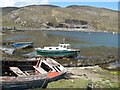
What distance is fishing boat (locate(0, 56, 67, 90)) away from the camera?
39375 mm

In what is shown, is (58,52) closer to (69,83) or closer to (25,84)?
(69,83)

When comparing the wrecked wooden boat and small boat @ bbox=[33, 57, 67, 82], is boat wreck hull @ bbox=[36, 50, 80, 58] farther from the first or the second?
the wrecked wooden boat

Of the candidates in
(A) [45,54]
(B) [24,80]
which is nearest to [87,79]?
(B) [24,80]

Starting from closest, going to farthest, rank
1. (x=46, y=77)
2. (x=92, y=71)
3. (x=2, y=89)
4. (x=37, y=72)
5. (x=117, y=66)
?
(x=2, y=89) → (x=46, y=77) → (x=37, y=72) → (x=92, y=71) → (x=117, y=66)

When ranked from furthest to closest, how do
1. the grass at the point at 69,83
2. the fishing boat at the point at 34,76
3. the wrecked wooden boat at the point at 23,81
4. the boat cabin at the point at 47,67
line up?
the boat cabin at the point at 47,67, the grass at the point at 69,83, the fishing boat at the point at 34,76, the wrecked wooden boat at the point at 23,81

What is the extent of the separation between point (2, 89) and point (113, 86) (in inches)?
581

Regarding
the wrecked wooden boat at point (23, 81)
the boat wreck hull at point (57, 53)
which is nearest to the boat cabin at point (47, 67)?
the wrecked wooden boat at point (23, 81)

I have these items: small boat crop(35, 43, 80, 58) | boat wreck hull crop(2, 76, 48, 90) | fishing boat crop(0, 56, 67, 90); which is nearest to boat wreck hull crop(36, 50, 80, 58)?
small boat crop(35, 43, 80, 58)

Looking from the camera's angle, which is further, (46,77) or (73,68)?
(73,68)

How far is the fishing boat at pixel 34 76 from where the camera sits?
39.4m

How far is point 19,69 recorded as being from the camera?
44.9 m

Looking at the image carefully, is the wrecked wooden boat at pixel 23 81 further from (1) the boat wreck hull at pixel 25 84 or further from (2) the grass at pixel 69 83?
(2) the grass at pixel 69 83

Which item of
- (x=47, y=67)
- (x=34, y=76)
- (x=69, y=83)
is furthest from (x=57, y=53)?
(x=34, y=76)

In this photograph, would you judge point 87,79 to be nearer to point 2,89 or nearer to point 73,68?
point 73,68
